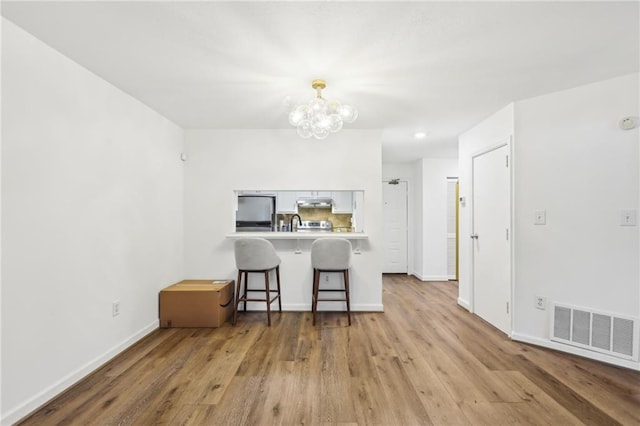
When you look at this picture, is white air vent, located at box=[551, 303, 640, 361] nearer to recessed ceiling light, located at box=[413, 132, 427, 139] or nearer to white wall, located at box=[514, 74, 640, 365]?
white wall, located at box=[514, 74, 640, 365]

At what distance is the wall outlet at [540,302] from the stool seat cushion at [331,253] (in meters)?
1.84

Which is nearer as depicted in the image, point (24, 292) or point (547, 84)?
point (24, 292)

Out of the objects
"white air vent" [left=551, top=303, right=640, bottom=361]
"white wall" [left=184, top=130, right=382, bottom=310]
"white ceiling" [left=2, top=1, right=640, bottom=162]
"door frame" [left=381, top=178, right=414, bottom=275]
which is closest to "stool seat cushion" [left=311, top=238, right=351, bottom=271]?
"white wall" [left=184, top=130, right=382, bottom=310]

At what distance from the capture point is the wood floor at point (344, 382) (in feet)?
5.45

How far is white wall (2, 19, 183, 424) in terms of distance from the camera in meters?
1.61

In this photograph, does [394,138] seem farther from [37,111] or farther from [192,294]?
[37,111]

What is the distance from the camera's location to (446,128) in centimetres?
356

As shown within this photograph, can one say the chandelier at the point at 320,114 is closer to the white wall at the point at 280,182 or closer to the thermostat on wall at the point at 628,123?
the white wall at the point at 280,182

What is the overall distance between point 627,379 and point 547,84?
2.40 m

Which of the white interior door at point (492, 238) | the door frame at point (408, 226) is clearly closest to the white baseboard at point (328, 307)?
the white interior door at point (492, 238)

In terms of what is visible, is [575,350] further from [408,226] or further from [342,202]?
[342,202]

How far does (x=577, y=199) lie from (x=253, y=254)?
316 cm

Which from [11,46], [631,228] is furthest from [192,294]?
[631,228]

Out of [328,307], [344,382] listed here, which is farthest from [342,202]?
[344,382]
